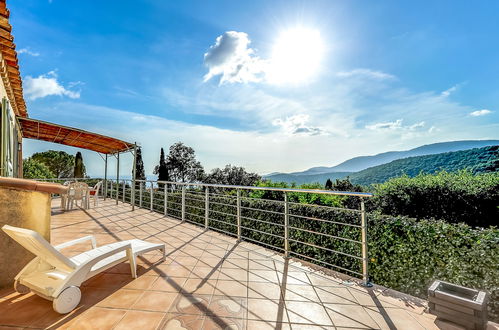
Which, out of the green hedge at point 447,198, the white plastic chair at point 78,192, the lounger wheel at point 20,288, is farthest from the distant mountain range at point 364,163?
the lounger wheel at point 20,288

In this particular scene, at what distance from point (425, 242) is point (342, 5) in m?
5.51

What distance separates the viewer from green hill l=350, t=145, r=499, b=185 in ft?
55.8

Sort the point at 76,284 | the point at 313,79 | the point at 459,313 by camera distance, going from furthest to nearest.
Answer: the point at 313,79 < the point at 76,284 < the point at 459,313

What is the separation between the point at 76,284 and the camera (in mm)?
1903

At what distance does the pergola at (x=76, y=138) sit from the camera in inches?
256

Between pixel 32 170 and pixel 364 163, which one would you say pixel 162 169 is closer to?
pixel 32 170

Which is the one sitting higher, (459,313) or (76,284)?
(76,284)

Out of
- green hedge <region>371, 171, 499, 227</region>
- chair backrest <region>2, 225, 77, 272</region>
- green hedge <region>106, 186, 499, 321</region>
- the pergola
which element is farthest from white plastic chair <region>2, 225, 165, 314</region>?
green hedge <region>371, 171, 499, 227</region>

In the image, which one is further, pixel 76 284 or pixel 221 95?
pixel 221 95

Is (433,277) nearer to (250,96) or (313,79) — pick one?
(313,79)

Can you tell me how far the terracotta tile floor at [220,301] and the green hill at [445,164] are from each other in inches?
376

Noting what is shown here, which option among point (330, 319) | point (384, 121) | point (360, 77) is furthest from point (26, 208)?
point (384, 121)

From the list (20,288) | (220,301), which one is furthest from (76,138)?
(220,301)

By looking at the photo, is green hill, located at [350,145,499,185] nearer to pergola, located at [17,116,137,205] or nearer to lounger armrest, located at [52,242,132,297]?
lounger armrest, located at [52,242,132,297]
